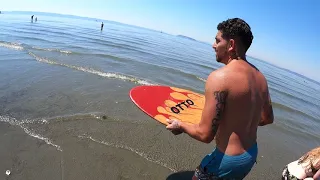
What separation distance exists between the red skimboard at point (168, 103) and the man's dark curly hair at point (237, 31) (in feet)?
6.23

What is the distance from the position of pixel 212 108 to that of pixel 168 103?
2559mm

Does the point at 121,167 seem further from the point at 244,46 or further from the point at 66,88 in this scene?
the point at 66,88

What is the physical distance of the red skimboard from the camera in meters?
4.21

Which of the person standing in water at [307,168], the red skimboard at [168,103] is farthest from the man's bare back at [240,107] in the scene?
the red skimboard at [168,103]

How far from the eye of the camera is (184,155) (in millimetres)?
5516

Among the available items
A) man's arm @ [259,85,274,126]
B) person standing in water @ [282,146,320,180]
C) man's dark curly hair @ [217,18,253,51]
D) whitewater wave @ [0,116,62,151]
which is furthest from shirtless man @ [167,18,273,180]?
whitewater wave @ [0,116,62,151]

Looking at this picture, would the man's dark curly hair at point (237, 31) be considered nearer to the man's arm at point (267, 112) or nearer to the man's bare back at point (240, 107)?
the man's bare back at point (240, 107)

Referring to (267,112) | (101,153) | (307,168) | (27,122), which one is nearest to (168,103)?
(101,153)

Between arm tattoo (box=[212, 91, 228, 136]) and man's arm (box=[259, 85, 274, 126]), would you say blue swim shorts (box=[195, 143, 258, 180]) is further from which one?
man's arm (box=[259, 85, 274, 126])

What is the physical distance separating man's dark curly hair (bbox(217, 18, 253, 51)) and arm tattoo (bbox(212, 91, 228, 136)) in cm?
54

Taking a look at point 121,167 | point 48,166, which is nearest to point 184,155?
point 121,167

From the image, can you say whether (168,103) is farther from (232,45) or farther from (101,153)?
(232,45)

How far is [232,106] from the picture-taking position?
7.04ft

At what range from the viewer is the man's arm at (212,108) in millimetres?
2121
